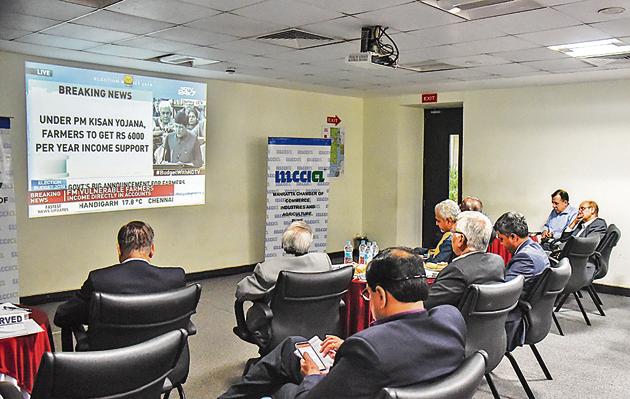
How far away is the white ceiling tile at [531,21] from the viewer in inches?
151

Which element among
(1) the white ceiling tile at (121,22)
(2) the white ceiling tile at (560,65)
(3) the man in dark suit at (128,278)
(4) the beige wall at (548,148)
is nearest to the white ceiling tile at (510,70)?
(2) the white ceiling tile at (560,65)

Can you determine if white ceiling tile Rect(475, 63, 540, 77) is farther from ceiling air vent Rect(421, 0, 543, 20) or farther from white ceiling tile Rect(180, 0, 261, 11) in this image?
white ceiling tile Rect(180, 0, 261, 11)

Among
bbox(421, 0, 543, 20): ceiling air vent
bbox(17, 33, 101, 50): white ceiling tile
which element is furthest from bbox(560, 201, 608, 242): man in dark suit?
bbox(17, 33, 101, 50): white ceiling tile

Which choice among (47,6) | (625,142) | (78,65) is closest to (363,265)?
(47,6)

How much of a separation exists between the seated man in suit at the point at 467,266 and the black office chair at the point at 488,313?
0.13 metres

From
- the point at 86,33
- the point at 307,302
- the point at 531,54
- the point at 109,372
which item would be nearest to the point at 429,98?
the point at 531,54

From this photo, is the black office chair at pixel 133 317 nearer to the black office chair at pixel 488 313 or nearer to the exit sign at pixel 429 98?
the black office chair at pixel 488 313

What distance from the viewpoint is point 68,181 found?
5.92m

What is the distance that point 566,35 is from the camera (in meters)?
4.46

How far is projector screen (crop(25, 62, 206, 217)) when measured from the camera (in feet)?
18.8

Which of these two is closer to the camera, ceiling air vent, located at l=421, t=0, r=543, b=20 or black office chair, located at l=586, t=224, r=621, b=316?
ceiling air vent, located at l=421, t=0, r=543, b=20

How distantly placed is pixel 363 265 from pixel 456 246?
1.01 metres

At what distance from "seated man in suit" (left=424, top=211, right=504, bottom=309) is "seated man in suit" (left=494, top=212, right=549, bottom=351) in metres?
0.43

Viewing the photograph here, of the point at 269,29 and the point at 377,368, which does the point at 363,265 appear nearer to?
the point at 269,29
